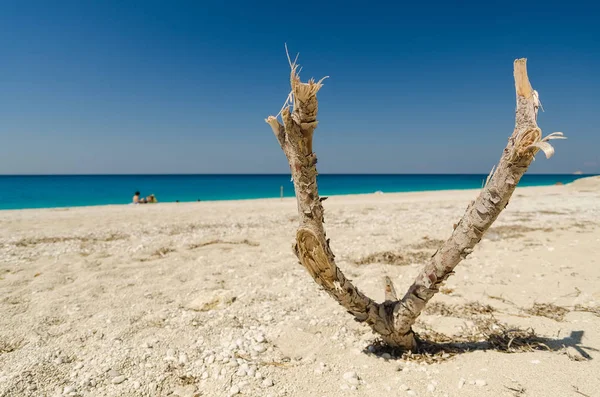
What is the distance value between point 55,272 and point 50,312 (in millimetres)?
2138

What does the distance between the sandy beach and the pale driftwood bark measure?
51 cm

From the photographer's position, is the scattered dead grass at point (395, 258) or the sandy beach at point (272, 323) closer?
the sandy beach at point (272, 323)

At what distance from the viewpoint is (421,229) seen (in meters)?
10.7

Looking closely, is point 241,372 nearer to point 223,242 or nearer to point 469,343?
point 469,343

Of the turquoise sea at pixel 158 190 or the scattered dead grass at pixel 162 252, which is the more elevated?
the scattered dead grass at pixel 162 252

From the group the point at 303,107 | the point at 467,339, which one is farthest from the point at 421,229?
the point at 303,107

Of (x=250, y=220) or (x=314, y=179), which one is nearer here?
(x=314, y=179)

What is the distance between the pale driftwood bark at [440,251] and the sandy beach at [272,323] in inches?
19.9

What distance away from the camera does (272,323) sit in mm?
4445

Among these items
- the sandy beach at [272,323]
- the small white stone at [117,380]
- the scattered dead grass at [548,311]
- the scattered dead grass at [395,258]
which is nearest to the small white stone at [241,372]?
the sandy beach at [272,323]

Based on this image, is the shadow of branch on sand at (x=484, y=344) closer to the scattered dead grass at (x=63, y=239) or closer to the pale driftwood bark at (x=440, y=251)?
the pale driftwood bark at (x=440, y=251)

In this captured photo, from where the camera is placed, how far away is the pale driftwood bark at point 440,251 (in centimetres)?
266

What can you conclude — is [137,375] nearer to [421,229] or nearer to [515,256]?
[515,256]

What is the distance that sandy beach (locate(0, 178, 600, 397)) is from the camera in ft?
10.3
